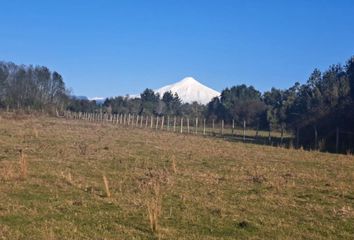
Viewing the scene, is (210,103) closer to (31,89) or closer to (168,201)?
(31,89)

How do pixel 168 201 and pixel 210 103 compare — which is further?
A: pixel 210 103

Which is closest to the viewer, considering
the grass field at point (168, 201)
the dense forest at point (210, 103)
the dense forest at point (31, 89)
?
the grass field at point (168, 201)

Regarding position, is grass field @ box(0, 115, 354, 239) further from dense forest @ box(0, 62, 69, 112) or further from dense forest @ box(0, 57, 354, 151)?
dense forest @ box(0, 62, 69, 112)

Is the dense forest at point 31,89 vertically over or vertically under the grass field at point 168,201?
over

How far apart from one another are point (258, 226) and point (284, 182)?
600 cm

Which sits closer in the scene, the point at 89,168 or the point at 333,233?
the point at 333,233

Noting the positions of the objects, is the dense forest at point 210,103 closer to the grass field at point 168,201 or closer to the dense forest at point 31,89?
the dense forest at point 31,89

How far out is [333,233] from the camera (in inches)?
355

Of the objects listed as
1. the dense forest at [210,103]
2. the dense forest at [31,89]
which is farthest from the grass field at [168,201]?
the dense forest at [31,89]

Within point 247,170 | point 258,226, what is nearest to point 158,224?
point 258,226

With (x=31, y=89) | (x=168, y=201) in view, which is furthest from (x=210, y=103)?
(x=168, y=201)

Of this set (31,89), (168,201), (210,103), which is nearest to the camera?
(168,201)

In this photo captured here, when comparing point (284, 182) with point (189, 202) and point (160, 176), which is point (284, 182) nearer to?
point (160, 176)

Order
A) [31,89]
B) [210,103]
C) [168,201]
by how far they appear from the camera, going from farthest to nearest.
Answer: [210,103], [31,89], [168,201]
